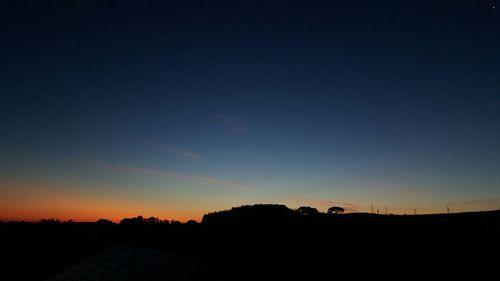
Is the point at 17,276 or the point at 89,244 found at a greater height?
the point at 89,244

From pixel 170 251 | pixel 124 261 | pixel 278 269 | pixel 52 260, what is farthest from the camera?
pixel 52 260

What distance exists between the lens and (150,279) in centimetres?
829

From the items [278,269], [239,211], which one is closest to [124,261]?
[278,269]

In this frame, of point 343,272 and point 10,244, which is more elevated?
point 343,272

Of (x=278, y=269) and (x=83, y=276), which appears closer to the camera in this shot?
(x=278, y=269)

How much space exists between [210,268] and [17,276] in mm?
18489

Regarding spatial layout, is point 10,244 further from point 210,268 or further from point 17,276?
point 210,268

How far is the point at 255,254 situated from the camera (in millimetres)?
8180

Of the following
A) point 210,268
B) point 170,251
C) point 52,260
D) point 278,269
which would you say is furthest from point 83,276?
point 52,260

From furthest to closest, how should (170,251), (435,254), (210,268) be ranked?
(170,251) → (210,268) → (435,254)

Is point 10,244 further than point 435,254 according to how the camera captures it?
Yes

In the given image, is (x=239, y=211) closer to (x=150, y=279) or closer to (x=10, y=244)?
(x=10, y=244)

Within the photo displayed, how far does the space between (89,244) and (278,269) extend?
61.6 feet

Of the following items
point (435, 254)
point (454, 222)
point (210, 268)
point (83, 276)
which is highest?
point (454, 222)
